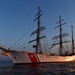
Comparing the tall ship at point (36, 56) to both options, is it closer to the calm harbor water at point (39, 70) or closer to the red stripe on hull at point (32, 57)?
the red stripe on hull at point (32, 57)

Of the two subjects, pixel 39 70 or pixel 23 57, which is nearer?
pixel 39 70

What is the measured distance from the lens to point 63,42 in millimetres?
84688

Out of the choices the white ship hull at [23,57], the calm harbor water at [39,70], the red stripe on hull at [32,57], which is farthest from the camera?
the red stripe on hull at [32,57]

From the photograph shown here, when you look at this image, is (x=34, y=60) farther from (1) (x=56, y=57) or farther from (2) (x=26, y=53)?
(1) (x=56, y=57)

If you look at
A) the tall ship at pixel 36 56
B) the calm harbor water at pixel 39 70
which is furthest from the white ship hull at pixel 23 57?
the calm harbor water at pixel 39 70

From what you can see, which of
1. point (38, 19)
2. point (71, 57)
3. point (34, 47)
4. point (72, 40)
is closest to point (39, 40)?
point (34, 47)

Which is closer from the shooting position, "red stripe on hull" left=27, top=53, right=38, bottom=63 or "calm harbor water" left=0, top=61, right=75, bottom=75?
"calm harbor water" left=0, top=61, right=75, bottom=75

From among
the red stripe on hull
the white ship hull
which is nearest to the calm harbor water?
the white ship hull

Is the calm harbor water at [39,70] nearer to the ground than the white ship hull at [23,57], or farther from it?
nearer to the ground

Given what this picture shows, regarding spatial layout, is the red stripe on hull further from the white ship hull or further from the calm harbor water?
Answer: the calm harbor water

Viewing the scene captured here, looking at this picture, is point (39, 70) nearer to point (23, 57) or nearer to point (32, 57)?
point (23, 57)

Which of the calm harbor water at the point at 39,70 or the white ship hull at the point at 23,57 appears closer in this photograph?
the calm harbor water at the point at 39,70

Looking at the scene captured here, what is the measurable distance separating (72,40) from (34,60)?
113ft

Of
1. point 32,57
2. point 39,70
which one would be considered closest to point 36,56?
point 32,57
